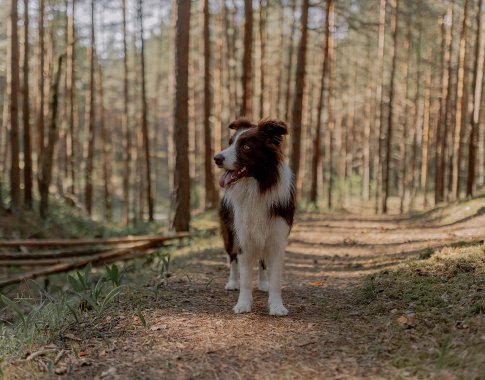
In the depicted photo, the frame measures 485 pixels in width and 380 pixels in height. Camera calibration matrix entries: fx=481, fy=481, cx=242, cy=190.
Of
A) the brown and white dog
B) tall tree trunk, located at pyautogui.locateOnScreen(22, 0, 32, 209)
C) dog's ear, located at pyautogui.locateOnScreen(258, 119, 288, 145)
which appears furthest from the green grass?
tall tree trunk, located at pyautogui.locateOnScreen(22, 0, 32, 209)

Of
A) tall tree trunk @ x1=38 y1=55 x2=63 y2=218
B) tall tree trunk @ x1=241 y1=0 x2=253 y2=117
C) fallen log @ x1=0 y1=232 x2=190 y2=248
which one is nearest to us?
fallen log @ x1=0 y1=232 x2=190 y2=248

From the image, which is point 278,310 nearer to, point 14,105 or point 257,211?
point 257,211

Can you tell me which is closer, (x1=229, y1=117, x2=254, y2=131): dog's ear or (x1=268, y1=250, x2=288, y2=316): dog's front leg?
(x1=268, y1=250, x2=288, y2=316): dog's front leg

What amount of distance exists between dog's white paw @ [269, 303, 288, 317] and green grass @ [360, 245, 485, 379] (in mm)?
860

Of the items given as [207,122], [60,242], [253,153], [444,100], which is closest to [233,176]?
[253,153]

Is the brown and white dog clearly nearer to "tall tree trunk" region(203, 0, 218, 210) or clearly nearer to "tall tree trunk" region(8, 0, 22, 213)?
"tall tree trunk" region(8, 0, 22, 213)

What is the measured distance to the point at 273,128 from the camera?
5.04 meters

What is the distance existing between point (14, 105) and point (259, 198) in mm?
11866

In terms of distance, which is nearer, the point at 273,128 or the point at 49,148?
the point at 273,128

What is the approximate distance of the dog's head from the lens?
15.9ft

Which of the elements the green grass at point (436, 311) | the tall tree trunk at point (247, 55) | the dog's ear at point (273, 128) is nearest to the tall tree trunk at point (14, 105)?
the tall tree trunk at point (247, 55)

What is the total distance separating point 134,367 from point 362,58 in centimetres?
3365

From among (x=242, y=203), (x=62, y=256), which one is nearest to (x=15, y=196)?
(x=62, y=256)

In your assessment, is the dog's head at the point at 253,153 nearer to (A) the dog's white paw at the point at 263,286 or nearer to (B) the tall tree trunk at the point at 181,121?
(A) the dog's white paw at the point at 263,286
